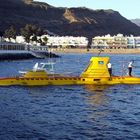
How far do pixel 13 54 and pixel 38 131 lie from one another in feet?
525

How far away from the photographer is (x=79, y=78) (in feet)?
216

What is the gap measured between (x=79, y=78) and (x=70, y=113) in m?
24.5

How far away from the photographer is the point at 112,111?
4250 centimetres

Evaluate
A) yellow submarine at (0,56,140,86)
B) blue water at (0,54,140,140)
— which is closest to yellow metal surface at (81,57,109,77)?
yellow submarine at (0,56,140,86)

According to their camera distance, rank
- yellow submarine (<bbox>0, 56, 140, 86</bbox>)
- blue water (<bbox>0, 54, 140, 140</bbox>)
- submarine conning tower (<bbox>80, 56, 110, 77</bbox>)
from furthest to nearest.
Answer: submarine conning tower (<bbox>80, 56, 110, 77</bbox>) < yellow submarine (<bbox>0, 56, 140, 86</bbox>) < blue water (<bbox>0, 54, 140, 140</bbox>)

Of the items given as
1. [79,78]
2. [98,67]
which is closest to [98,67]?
[98,67]

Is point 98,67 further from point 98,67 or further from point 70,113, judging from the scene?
point 70,113

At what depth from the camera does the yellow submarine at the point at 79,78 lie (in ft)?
209

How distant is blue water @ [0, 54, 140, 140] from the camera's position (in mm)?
32969

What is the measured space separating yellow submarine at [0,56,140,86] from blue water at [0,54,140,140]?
2.50 meters

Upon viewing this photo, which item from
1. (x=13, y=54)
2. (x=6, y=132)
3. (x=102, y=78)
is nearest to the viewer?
(x=6, y=132)

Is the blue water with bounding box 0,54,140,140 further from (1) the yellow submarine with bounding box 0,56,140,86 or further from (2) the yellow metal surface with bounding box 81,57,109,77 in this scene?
(2) the yellow metal surface with bounding box 81,57,109,77

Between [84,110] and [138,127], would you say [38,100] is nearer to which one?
[84,110]

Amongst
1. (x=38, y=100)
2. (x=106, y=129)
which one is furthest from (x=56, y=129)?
(x=38, y=100)
